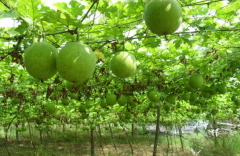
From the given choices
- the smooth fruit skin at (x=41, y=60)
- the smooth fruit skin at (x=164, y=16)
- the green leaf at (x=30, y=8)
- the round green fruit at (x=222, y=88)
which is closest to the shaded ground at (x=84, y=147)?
the round green fruit at (x=222, y=88)

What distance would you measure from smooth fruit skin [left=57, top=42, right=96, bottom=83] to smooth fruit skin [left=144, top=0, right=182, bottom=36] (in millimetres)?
559

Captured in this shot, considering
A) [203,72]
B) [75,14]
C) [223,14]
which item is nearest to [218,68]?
[203,72]

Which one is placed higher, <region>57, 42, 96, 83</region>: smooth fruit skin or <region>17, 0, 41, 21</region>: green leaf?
<region>17, 0, 41, 21</region>: green leaf

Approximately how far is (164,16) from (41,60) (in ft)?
3.19

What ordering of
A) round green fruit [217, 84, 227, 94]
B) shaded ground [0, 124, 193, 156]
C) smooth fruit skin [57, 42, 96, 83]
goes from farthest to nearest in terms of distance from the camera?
shaded ground [0, 124, 193, 156]
round green fruit [217, 84, 227, 94]
smooth fruit skin [57, 42, 96, 83]

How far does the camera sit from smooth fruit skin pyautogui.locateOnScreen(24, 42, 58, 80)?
1.34 metres

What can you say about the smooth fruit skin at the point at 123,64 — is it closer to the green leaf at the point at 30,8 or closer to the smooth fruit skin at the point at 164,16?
the smooth fruit skin at the point at 164,16

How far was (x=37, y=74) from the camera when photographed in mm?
1379

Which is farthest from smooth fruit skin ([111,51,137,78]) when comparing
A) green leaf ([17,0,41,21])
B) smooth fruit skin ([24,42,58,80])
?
green leaf ([17,0,41,21])

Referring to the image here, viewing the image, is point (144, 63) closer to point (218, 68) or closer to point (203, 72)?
point (203, 72)

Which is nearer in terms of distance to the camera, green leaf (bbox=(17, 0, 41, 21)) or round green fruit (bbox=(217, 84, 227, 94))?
green leaf (bbox=(17, 0, 41, 21))

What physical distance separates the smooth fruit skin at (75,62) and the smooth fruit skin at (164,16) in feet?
1.83

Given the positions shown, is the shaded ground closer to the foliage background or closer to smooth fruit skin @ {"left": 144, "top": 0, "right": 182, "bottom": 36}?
the foliage background

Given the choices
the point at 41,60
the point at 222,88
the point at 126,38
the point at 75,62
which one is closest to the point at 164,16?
the point at 75,62
